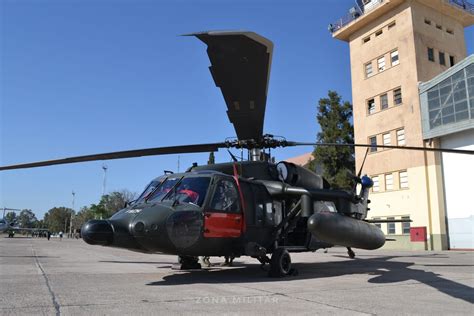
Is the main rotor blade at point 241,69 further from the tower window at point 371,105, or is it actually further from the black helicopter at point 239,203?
the tower window at point 371,105

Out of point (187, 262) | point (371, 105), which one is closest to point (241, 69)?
point (187, 262)

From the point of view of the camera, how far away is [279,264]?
941cm

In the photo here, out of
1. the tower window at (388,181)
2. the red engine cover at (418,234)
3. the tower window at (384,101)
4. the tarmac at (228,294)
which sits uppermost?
the tower window at (384,101)

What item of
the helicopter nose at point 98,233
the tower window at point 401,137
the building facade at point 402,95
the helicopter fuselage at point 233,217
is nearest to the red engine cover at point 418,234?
the building facade at point 402,95

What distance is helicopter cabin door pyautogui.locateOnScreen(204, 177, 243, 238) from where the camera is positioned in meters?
8.66

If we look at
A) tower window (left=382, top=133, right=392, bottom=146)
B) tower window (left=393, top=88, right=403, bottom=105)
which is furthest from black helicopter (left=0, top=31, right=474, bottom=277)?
tower window (left=393, top=88, right=403, bottom=105)

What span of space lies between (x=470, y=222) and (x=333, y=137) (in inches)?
611

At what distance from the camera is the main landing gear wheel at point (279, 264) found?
936 cm

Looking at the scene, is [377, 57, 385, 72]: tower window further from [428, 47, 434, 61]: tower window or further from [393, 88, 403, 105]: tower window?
[428, 47, 434, 61]: tower window

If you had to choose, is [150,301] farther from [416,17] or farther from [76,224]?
[76,224]

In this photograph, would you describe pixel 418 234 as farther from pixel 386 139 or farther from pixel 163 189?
pixel 163 189

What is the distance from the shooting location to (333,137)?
39.7m

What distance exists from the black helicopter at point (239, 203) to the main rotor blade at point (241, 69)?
16mm

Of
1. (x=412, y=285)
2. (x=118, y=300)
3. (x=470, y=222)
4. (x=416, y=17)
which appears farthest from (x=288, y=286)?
(x=416, y=17)
